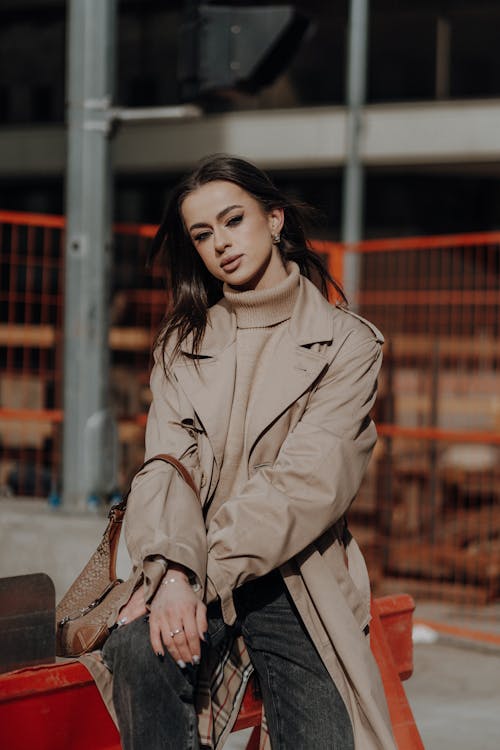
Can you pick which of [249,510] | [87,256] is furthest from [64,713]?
[87,256]

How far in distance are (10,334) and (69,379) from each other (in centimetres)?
137

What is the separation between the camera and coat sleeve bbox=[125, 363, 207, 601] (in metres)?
2.75

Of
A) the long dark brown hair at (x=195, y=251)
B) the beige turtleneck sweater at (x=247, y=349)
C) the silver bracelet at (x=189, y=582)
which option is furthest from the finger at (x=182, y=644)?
the long dark brown hair at (x=195, y=251)

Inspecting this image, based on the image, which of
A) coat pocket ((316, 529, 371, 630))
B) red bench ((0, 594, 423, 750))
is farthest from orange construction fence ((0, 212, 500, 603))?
red bench ((0, 594, 423, 750))

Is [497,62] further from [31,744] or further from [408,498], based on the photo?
[31,744]

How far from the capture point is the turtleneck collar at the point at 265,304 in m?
3.11

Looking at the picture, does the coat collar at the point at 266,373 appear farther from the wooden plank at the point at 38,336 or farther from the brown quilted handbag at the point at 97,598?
the wooden plank at the point at 38,336

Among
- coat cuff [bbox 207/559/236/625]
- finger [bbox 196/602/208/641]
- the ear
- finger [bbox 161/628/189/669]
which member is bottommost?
finger [bbox 161/628/189/669]

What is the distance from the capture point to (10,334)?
7039 millimetres

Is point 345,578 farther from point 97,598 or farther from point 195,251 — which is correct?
point 195,251

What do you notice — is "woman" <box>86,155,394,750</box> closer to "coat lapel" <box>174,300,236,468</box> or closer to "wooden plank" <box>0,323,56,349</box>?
"coat lapel" <box>174,300,236,468</box>

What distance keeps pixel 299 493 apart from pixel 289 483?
0.11ft

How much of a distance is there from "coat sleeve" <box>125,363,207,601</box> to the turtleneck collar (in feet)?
0.88

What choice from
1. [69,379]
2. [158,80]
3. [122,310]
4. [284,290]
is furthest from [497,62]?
[284,290]
